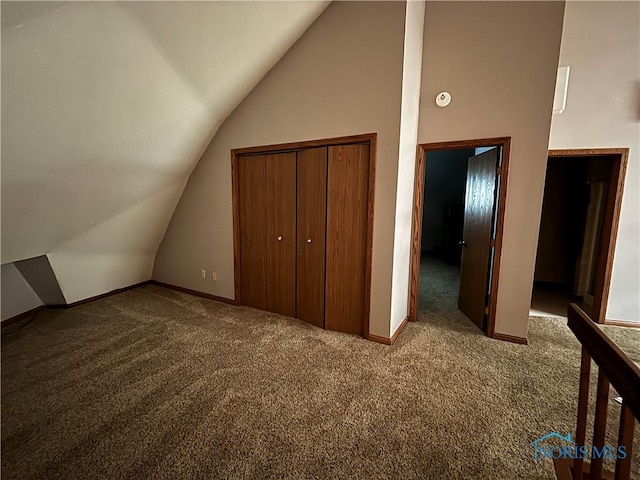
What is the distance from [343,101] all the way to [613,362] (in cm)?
242

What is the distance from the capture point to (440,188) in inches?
275

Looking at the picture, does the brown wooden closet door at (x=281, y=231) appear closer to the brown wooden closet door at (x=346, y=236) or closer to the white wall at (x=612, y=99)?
the brown wooden closet door at (x=346, y=236)

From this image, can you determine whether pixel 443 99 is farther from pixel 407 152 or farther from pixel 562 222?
pixel 562 222

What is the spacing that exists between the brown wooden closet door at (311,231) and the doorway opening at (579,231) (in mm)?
2560

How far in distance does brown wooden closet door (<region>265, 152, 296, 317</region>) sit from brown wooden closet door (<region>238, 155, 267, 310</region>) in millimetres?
86

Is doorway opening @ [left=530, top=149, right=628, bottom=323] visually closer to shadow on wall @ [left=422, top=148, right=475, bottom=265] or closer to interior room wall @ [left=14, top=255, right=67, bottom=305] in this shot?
shadow on wall @ [left=422, top=148, right=475, bottom=265]

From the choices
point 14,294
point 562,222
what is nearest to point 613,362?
point 562,222

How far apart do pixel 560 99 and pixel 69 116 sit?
4.01 meters

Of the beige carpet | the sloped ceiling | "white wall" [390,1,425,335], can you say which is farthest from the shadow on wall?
the sloped ceiling

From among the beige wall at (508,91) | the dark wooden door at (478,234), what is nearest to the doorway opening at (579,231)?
the dark wooden door at (478,234)

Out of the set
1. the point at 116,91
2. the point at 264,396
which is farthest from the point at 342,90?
the point at 264,396

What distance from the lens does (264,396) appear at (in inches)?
73.9

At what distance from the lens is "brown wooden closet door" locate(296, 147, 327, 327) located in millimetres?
2674

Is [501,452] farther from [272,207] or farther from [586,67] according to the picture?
[586,67]
